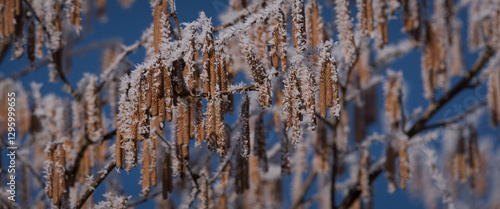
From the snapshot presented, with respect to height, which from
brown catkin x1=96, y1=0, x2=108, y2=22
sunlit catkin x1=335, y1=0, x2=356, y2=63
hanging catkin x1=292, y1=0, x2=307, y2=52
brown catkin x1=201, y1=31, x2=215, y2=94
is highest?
brown catkin x1=96, y1=0, x2=108, y2=22

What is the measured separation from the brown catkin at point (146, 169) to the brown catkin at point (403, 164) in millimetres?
1115

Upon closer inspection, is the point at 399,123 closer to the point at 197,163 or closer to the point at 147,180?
the point at 197,163

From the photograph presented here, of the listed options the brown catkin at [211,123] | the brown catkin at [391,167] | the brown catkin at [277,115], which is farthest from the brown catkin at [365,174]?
the brown catkin at [211,123]

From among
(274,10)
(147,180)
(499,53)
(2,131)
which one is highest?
(499,53)

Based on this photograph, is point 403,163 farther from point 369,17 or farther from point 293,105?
point 293,105

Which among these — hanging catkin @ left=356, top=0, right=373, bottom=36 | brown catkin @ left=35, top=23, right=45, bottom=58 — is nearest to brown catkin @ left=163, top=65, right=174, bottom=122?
hanging catkin @ left=356, top=0, right=373, bottom=36

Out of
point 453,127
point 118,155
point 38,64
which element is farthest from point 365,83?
point 118,155

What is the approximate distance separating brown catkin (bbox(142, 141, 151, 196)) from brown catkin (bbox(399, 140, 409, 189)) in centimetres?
112

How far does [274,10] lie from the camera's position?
1301mm

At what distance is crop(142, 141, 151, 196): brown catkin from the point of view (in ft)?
4.92

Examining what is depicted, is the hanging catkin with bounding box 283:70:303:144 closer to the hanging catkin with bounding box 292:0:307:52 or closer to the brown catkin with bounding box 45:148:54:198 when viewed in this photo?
the hanging catkin with bounding box 292:0:307:52

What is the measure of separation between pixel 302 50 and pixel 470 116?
1.75 meters

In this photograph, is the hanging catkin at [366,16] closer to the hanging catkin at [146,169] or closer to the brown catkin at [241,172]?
the brown catkin at [241,172]

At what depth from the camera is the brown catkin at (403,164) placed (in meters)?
2.10
